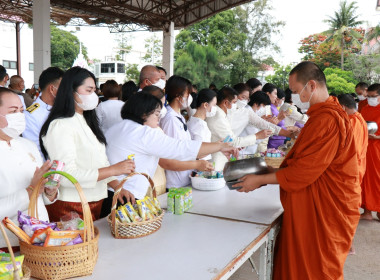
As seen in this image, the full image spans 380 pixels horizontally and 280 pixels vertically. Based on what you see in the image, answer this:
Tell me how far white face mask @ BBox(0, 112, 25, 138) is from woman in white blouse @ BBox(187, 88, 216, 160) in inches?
63.7

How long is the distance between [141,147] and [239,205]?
0.69m

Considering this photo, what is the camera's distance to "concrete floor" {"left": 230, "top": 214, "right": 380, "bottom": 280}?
9.53 feet

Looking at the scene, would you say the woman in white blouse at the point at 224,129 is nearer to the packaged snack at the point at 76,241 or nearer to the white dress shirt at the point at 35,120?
the white dress shirt at the point at 35,120

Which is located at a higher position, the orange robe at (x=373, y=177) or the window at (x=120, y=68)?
the window at (x=120, y=68)

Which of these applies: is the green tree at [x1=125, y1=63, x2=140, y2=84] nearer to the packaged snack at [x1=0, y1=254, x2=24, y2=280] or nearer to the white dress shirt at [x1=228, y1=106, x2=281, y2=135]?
the white dress shirt at [x1=228, y1=106, x2=281, y2=135]

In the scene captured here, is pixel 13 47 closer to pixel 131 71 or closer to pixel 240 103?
pixel 131 71

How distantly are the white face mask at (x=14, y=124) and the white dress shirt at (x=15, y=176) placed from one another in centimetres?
3

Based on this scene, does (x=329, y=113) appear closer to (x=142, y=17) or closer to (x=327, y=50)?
(x=142, y=17)

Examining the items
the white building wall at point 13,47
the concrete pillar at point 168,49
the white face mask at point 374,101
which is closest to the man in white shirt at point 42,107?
the white face mask at point 374,101

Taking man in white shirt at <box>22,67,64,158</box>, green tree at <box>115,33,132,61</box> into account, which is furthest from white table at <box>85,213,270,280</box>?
green tree at <box>115,33,132,61</box>

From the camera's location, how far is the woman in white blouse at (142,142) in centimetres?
204

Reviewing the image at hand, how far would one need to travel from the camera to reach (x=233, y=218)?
1.93 m

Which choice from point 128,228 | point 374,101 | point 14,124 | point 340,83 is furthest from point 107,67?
point 128,228

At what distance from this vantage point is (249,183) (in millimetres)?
2023
